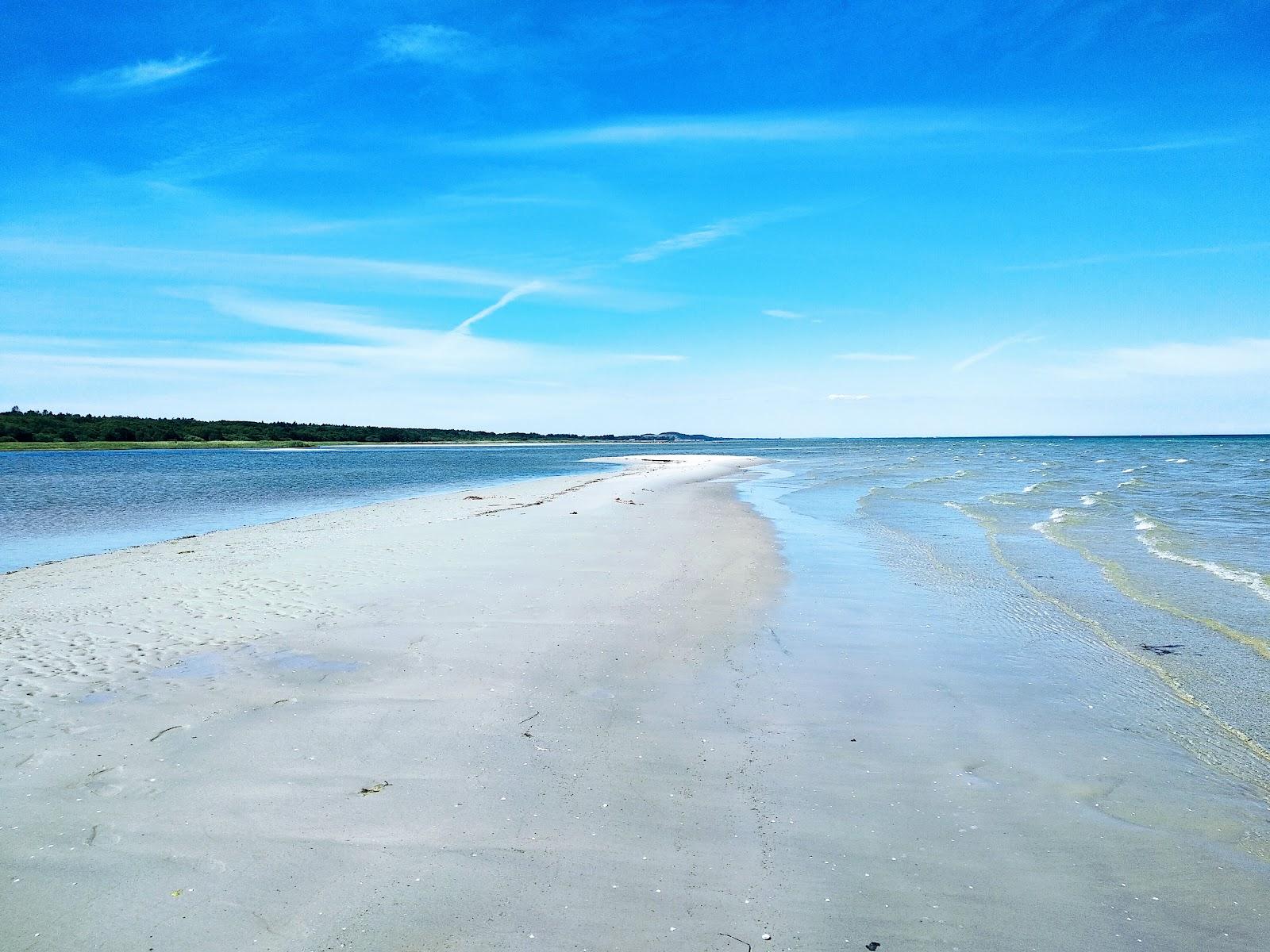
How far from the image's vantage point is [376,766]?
569 centimetres

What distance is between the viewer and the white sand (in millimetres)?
4012

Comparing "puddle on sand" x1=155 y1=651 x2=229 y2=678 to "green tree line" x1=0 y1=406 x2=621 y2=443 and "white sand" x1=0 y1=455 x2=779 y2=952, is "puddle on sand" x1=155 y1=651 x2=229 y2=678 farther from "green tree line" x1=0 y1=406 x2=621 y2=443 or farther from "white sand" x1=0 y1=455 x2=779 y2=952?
"green tree line" x1=0 y1=406 x2=621 y2=443

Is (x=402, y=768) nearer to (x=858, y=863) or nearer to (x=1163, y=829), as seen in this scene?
(x=858, y=863)

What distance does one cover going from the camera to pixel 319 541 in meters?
17.9

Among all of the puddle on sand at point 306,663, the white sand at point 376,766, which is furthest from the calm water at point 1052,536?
the puddle on sand at point 306,663

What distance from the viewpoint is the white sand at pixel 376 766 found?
401 cm

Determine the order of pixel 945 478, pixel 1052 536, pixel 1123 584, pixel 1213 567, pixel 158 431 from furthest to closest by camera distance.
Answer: pixel 158 431 < pixel 945 478 < pixel 1052 536 < pixel 1213 567 < pixel 1123 584

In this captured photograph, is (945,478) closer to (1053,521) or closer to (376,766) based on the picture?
(1053,521)

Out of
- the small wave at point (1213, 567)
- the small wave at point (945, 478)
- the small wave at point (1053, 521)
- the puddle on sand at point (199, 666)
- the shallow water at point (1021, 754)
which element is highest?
the small wave at point (945, 478)

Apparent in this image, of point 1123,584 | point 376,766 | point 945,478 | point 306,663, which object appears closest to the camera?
point 376,766

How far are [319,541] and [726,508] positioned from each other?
14.1 metres

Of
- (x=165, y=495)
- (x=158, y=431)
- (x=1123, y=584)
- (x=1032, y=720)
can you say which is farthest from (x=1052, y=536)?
(x=158, y=431)

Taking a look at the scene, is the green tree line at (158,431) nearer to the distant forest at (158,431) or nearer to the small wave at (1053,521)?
the distant forest at (158,431)

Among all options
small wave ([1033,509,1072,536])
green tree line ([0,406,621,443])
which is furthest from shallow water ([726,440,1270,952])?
green tree line ([0,406,621,443])
